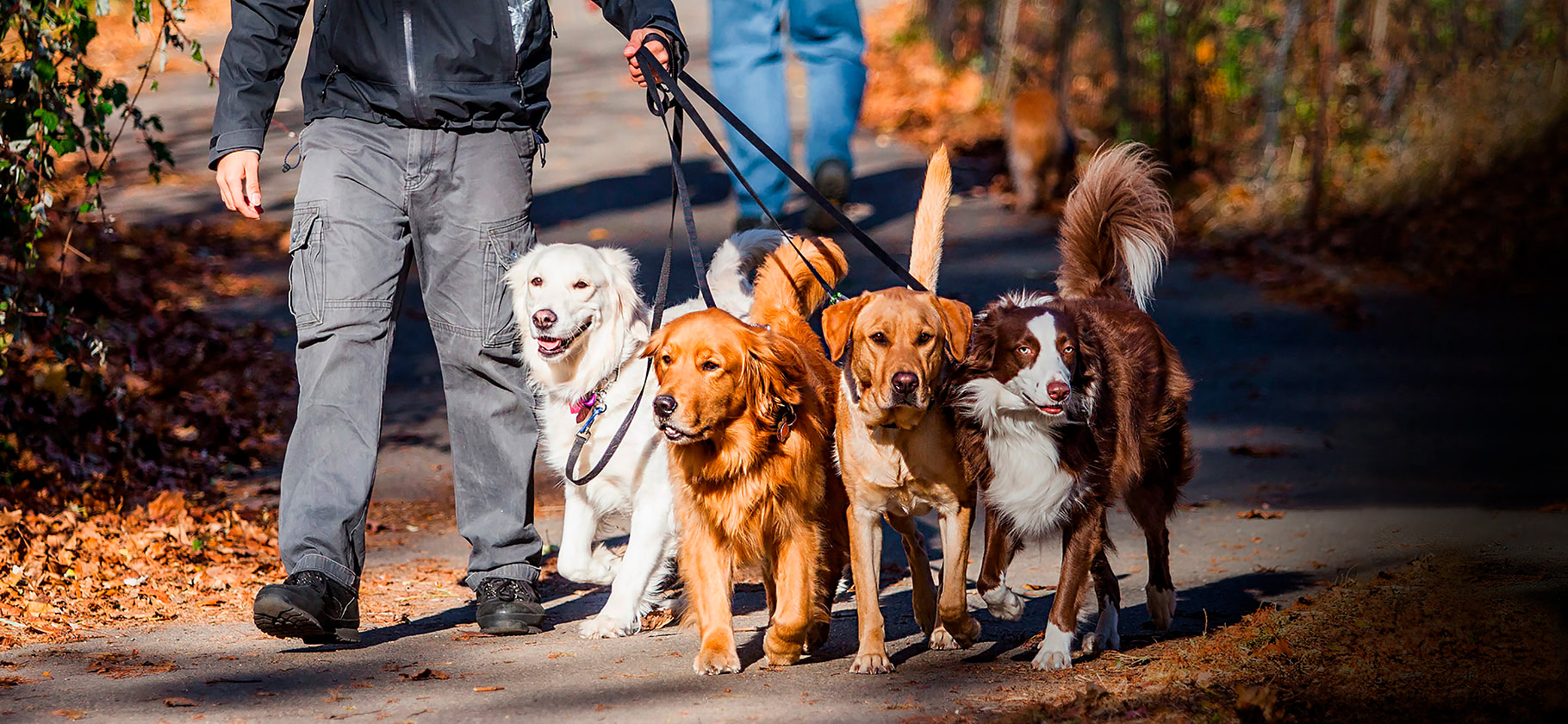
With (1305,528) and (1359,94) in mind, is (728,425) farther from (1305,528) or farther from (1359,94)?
(1359,94)

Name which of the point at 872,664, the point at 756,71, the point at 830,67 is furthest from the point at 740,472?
the point at 830,67

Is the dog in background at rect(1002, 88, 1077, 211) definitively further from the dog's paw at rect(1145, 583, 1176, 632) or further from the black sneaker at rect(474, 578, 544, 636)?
the black sneaker at rect(474, 578, 544, 636)

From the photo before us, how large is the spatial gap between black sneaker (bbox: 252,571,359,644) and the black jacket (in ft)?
4.61

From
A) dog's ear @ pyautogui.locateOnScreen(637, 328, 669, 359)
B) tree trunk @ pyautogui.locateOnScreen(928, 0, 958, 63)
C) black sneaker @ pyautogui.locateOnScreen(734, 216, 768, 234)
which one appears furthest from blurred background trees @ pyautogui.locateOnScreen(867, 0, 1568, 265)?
dog's ear @ pyautogui.locateOnScreen(637, 328, 669, 359)

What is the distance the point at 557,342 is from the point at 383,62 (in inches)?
44.0

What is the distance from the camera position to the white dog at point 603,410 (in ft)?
16.4

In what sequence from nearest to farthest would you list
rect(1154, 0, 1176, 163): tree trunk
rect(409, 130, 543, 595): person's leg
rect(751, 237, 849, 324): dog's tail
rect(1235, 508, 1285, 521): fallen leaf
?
rect(409, 130, 543, 595): person's leg, rect(751, 237, 849, 324): dog's tail, rect(1235, 508, 1285, 521): fallen leaf, rect(1154, 0, 1176, 163): tree trunk

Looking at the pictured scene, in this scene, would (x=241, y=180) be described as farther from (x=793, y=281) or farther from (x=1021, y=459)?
(x=1021, y=459)

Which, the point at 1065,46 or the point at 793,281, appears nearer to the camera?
the point at 793,281

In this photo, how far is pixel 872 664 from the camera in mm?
4172

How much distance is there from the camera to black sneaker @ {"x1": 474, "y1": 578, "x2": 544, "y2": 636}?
191 inches

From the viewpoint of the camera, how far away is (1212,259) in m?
12.0

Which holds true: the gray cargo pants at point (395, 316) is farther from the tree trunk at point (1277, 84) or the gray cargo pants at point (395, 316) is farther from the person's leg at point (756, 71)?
the tree trunk at point (1277, 84)

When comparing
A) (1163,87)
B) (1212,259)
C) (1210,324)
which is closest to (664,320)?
(1210,324)
